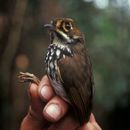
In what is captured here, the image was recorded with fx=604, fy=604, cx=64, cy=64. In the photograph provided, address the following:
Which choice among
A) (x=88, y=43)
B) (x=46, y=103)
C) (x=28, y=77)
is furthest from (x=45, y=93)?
(x=88, y=43)

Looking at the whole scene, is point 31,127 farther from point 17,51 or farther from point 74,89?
point 17,51

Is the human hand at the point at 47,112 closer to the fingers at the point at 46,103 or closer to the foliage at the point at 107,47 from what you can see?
the fingers at the point at 46,103

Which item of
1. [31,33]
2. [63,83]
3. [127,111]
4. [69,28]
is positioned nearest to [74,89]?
[63,83]

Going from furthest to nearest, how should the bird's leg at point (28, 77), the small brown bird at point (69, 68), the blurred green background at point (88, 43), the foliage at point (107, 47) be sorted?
the foliage at point (107, 47) < the blurred green background at point (88, 43) < the bird's leg at point (28, 77) < the small brown bird at point (69, 68)

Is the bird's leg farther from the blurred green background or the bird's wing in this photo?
the blurred green background

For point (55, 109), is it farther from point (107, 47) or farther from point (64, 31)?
point (107, 47)

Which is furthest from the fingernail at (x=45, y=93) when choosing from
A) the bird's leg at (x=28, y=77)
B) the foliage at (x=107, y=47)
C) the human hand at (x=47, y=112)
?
the foliage at (x=107, y=47)

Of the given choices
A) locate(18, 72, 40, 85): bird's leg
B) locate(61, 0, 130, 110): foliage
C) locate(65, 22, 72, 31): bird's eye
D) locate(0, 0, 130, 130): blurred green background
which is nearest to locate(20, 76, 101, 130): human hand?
locate(18, 72, 40, 85): bird's leg

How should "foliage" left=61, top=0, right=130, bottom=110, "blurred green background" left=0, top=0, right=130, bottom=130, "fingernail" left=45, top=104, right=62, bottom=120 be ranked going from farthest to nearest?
"foliage" left=61, top=0, right=130, bottom=110, "blurred green background" left=0, top=0, right=130, bottom=130, "fingernail" left=45, top=104, right=62, bottom=120
